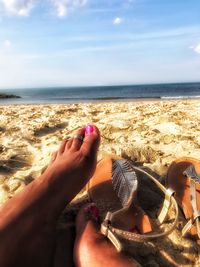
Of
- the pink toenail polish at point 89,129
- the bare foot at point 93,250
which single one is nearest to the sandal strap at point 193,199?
the bare foot at point 93,250

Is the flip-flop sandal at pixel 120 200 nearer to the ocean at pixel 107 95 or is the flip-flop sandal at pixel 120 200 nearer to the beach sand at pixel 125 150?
the beach sand at pixel 125 150

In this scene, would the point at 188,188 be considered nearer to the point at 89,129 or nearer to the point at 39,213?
the point at 89,129

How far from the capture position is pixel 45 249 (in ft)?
4.10

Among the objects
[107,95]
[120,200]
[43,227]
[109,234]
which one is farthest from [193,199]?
[107,95]

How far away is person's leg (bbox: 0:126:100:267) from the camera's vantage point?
3.82 ft

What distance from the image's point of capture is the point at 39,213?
132cm

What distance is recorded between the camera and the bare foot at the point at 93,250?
3.79 feet

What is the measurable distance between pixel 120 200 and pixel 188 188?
1.44 ft

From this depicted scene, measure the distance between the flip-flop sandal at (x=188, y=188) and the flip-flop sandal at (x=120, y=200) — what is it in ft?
0.35

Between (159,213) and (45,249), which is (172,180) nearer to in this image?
(159,213)

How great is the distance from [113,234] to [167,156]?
118cm

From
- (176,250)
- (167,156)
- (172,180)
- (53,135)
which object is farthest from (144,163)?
(53,135)

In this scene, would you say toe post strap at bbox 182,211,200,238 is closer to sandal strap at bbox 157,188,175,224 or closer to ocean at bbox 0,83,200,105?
sandal strap at bbox 157,188,175,224

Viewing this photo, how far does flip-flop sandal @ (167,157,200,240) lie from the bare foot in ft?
1.30
